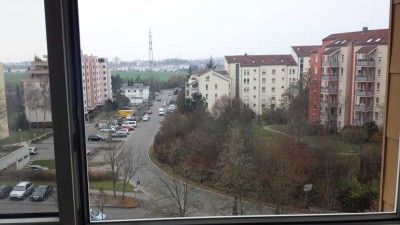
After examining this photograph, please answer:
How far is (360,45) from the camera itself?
1.67 meters

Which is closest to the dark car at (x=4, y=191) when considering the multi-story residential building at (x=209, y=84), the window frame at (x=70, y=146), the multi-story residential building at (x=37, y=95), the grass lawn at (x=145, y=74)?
the window frame at (x=70, y=146)

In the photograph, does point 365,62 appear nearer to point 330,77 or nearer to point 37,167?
point 330,77

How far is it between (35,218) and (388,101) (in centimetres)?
186

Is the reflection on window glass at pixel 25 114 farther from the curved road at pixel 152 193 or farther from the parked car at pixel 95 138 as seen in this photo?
the curved road at pixel 152 193

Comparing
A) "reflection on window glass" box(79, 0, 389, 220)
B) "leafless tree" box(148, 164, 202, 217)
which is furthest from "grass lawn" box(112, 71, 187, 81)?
"leafless tree" box(148, 164, 202, 217)

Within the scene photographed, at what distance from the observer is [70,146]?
152 cm

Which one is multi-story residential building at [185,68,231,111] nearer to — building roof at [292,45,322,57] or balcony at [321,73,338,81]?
building roof at [292,45,322,57]

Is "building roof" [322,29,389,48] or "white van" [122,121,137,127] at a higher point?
"building roof" [322,29,389,48]

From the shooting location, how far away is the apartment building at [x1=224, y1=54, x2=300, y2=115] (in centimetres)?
164

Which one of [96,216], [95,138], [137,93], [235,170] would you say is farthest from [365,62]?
[96,216]

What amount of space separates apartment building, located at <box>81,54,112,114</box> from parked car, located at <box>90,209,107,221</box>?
0.51 meters

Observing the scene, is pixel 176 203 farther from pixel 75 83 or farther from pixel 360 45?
pixel 360 45

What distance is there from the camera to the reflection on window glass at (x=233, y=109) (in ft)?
5.34

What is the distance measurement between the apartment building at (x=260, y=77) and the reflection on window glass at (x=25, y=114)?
89 centimetres
